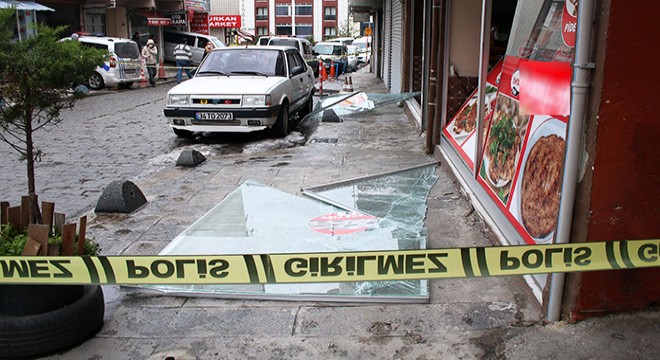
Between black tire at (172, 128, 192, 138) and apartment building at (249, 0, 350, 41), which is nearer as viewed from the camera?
black tire at (172, 128, 192, 138)

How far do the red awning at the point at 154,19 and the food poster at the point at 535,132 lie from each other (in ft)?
94.2

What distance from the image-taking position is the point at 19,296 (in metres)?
3.39

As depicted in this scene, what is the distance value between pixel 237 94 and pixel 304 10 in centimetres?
9310

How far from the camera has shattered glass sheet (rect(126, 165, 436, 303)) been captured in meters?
4.28

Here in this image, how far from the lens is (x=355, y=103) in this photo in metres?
15.0

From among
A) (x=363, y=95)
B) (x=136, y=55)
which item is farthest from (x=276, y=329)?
(x=136, y=55)

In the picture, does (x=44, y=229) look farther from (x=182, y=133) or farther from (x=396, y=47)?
(x=396, y=47)

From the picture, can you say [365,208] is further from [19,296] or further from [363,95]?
[363,95]

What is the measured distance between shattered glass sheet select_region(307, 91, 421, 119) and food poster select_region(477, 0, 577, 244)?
27.0ft

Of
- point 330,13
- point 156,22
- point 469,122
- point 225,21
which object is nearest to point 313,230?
point 469,122

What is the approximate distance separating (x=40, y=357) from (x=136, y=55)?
2130 centimetres

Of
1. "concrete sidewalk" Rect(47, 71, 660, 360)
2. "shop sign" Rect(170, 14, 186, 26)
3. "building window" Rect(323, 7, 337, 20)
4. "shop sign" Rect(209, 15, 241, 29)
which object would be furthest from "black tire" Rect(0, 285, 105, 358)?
"building window" Rect(323, 7, 337, 20)

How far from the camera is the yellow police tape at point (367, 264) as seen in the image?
2.92 m

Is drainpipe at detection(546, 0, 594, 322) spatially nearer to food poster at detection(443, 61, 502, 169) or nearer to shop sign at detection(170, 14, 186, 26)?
food poster at detection(443, 61, 502, 169)
